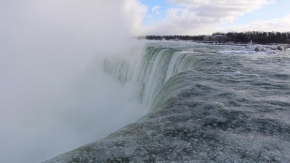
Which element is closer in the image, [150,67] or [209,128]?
[209,128]

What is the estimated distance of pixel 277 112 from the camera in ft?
16.8

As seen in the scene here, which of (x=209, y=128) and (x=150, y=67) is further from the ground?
(x=209, y=128)

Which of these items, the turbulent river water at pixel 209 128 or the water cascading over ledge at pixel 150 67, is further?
the water cascading over ledge at pixel 150 67

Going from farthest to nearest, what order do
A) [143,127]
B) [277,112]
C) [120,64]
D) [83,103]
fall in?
[120,64]
[83,103]
[277,112]
[143,127]

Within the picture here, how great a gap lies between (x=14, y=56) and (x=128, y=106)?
33.4ft

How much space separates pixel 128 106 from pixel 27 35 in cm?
1076

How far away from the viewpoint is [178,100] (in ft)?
18.1

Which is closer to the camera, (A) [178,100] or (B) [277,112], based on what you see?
(B) [277,112]

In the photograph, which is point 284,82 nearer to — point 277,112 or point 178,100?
point 277,112

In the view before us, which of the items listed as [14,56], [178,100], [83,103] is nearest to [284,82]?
[178,100]

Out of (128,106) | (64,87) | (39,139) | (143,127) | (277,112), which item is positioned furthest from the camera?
(64,87)

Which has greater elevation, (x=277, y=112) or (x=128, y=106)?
(x=277, y=112)

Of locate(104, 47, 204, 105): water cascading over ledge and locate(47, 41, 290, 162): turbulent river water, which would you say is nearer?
locate(47, 41, 290, 162): turbulent river water

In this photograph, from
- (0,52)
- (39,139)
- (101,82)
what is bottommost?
(39,139)
